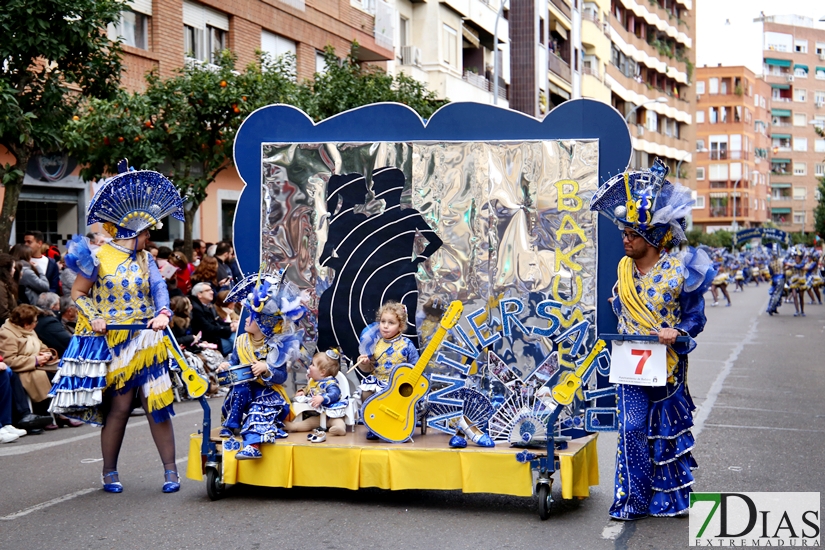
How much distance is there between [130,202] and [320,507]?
250 centimetres

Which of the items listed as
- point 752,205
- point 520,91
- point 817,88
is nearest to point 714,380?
point 520,91

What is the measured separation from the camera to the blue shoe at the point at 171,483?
25.2ft

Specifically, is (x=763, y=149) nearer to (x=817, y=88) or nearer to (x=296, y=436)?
(x=817, y=88)

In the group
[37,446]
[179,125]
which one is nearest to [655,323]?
[37,446]

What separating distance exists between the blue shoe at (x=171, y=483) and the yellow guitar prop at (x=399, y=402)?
1.44m

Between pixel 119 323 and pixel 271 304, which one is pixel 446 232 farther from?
pixel 119 323

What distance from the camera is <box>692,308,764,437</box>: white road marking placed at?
442 inches

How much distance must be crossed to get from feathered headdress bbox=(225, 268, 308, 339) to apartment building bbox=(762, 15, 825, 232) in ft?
374

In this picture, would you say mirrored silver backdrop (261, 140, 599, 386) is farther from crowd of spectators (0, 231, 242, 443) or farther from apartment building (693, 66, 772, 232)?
apartment building (693, 66, 772, 232)

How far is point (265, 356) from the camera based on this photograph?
747 cm

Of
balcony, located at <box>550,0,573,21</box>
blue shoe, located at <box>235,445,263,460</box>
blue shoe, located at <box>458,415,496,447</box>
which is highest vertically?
balcony, located at <box>550,0,573,21</box>

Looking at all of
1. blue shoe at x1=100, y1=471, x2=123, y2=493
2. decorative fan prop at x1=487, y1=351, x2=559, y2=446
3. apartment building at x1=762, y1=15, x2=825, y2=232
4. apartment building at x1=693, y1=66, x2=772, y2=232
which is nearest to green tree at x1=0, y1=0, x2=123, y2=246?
blue shoe at x1=100, y1=471, x2=123, y2=493

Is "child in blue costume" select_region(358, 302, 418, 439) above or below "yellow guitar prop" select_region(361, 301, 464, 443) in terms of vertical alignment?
above

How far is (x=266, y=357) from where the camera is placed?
746 cm
